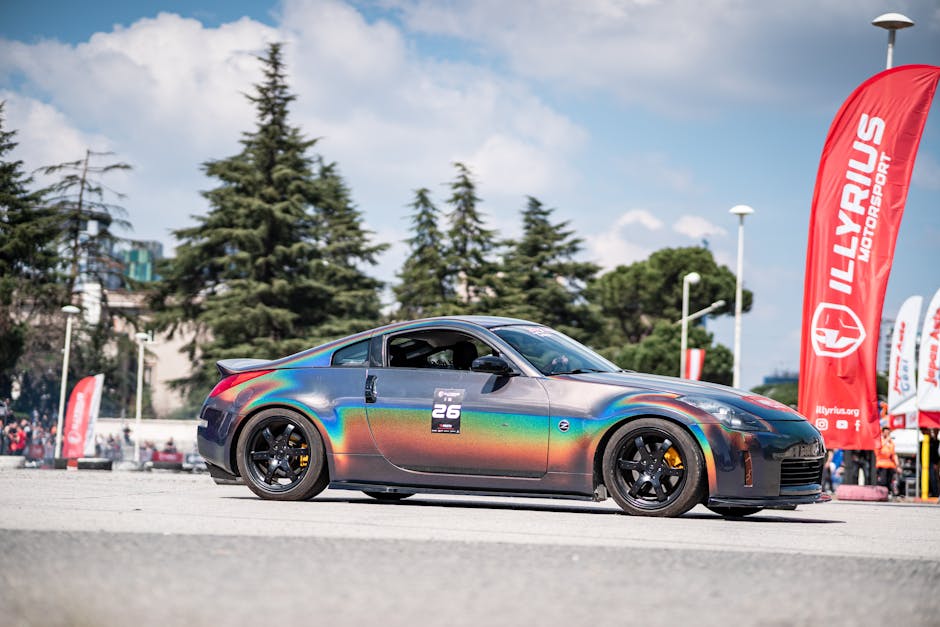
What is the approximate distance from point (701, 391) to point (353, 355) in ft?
8.94

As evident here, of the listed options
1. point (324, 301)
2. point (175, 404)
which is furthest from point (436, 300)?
point (175, 404)

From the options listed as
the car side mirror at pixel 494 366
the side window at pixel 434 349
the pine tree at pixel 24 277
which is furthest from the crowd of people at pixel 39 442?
the car side mirror at pixel 494 366

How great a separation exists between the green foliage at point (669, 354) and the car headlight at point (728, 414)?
5852 centimetres

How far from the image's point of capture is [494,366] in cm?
897

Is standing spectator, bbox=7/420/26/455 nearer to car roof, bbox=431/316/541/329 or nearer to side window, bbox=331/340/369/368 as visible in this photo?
side window, bbox=331/340/369/368

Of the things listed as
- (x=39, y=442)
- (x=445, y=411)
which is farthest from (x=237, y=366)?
(x=39, y=442)

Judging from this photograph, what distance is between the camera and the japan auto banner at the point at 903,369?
66.5 ft

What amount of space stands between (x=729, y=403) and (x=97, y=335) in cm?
5161

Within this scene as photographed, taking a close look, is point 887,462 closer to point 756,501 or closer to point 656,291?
point 756,501

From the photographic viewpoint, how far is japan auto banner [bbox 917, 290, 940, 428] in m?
19.8

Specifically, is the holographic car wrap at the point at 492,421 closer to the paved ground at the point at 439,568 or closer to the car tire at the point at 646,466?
the car tire at the point at 646,466

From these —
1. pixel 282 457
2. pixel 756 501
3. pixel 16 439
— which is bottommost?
pixel 16 439

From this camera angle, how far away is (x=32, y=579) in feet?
15.1

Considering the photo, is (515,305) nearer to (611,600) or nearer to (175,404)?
(175,404)
